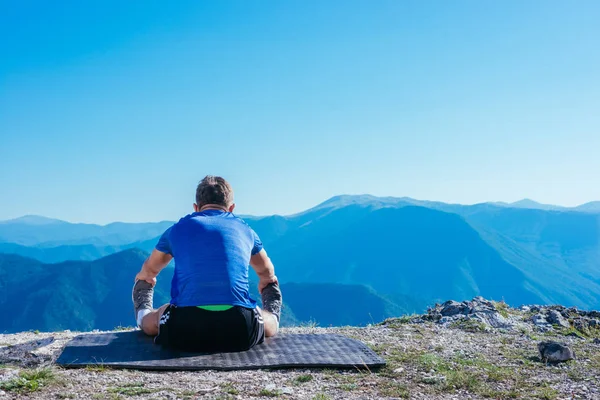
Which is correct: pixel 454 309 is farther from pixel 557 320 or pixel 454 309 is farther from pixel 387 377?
pixel 387 377

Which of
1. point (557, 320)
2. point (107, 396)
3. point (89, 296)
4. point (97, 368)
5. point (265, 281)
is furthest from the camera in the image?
point (89, 296)

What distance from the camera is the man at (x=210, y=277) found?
6.02 metres

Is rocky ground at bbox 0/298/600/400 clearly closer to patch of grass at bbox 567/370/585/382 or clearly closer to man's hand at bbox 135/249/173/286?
patch of grass at bbox 567/370/585/382

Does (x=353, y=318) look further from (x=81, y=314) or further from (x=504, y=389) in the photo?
(x=504, y=389)

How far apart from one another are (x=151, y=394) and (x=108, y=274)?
199 metres

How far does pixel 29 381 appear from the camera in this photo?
16.3 ft

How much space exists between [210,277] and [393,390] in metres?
2.42

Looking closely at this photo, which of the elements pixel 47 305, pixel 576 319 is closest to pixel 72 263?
pixel 47 305

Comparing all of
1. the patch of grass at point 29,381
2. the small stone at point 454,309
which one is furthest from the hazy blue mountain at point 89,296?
the patch of grass at point 29,381

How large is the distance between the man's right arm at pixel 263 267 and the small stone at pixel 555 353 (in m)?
3.80

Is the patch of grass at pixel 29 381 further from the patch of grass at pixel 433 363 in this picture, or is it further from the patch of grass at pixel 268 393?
the patch of grass at pixel 433 363

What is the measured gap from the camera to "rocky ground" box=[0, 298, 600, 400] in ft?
A: 16.3

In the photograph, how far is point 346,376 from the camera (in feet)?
18.7

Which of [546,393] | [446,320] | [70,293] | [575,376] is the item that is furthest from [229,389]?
[70,293]
